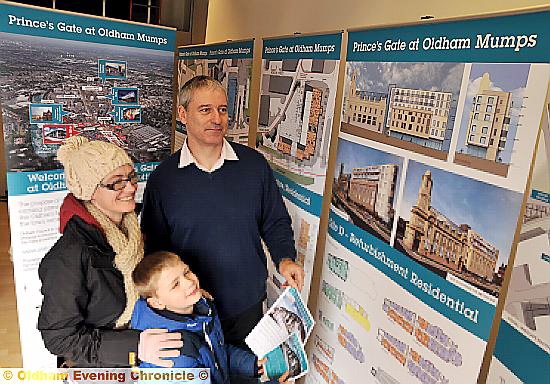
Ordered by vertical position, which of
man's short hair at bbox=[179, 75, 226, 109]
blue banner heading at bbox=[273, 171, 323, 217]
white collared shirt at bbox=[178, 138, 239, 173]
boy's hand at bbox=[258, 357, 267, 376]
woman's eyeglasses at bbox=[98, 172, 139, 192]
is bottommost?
boy's hand at bbox=[258, 357, 267, 376]

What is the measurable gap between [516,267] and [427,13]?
3.99ft

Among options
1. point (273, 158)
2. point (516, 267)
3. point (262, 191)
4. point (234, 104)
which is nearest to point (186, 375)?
point (262, 191)

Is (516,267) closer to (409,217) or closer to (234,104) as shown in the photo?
(409,217)

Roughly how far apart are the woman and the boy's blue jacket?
35 mm

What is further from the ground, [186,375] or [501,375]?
[501,375]

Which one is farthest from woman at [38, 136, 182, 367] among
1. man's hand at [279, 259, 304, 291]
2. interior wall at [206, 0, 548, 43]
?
interior wall at [206, 0, 548, 43]

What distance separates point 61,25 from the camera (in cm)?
287

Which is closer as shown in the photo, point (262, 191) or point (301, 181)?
point (262, 191)

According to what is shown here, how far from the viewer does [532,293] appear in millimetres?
1407

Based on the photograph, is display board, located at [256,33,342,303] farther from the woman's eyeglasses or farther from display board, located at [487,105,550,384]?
display board, located at [487,105,550,384]

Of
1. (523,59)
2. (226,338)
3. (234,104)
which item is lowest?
(226,338)

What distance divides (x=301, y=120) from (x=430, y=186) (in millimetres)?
1009

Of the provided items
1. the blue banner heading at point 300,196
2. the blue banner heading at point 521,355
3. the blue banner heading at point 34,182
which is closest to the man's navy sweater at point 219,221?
the blue banner heading at point 300,196

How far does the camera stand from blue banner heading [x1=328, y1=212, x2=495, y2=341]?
5.10 ft
